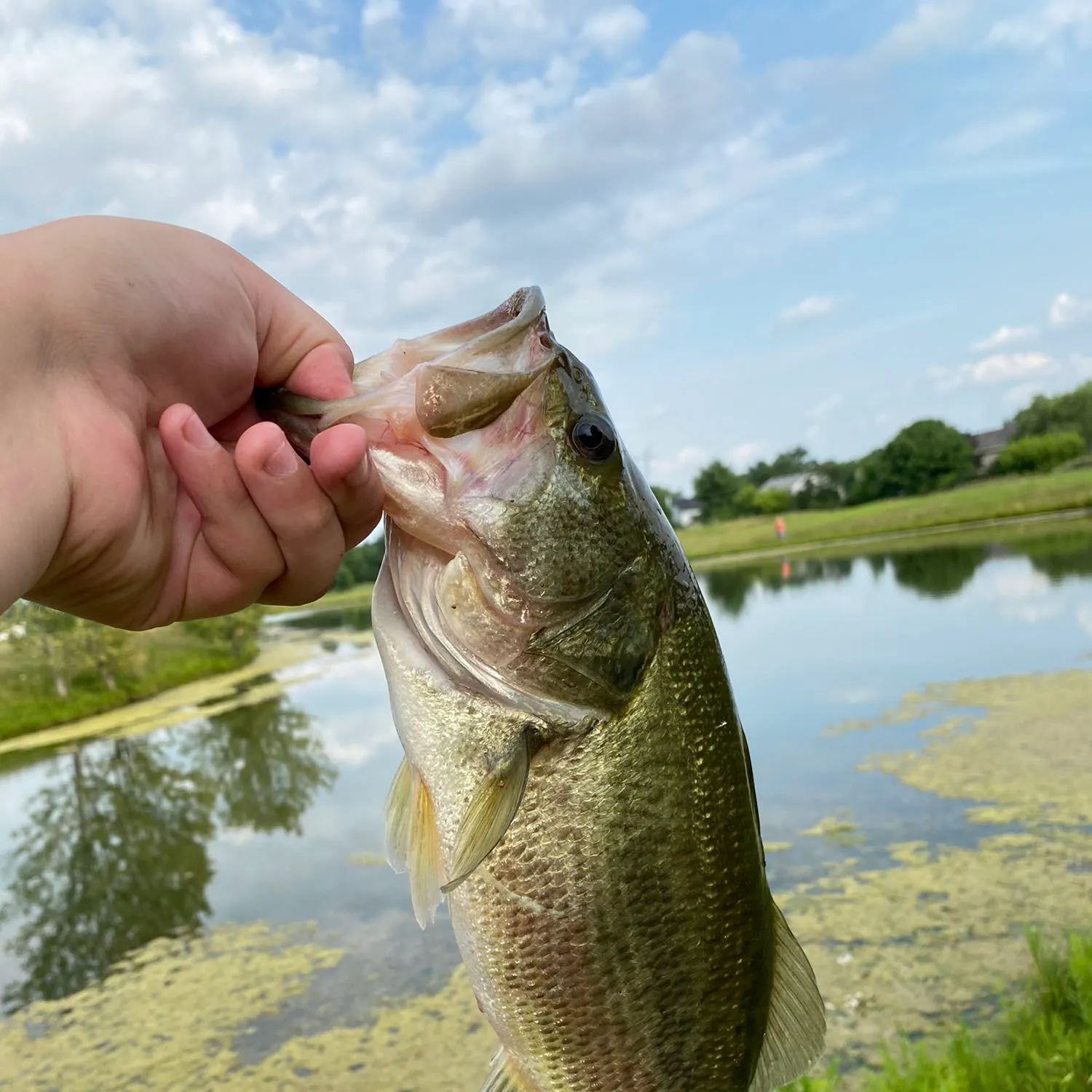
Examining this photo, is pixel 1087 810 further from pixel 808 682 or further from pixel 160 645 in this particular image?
pixel 160 645

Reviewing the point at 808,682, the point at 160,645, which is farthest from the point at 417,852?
the point at 160,645

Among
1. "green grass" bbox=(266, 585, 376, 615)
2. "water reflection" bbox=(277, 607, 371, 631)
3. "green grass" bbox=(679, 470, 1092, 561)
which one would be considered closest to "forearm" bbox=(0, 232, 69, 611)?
"water reflection" bbox=(277, 607, 371, 631)

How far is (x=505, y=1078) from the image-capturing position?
1.77 metres

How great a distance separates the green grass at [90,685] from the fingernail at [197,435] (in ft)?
69.5

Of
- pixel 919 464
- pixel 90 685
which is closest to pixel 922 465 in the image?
pixel 919 464

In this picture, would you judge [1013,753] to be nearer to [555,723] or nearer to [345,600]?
[555,723]

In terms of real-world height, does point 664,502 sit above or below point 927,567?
above

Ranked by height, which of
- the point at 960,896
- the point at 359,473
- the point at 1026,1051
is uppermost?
the point at 359,473

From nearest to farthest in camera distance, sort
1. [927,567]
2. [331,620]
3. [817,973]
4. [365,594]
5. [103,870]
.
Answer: [817,973]
[103,870]
[927,567]
[331,620]
[365,594]

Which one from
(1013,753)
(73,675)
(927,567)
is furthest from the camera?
(927,567)

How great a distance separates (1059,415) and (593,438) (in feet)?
266

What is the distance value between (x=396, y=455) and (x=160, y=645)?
28.3 m

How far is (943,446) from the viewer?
65.1 meters

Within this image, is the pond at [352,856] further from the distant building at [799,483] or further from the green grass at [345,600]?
the distant building at [799,483]
